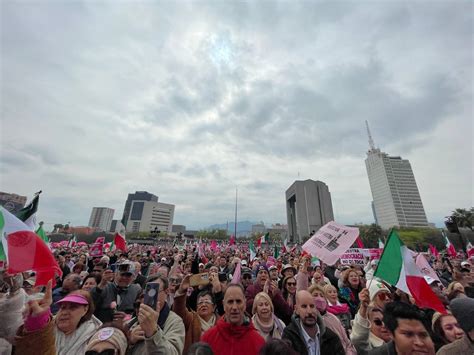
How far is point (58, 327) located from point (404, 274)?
4.62m

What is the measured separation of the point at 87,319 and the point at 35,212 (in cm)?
389

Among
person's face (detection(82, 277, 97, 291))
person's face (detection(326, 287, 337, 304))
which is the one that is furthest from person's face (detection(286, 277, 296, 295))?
person's face (detection(82, 277, 97, 291))

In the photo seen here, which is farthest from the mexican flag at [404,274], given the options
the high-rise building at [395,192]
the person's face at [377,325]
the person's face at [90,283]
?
the high-rise building at [395,192]

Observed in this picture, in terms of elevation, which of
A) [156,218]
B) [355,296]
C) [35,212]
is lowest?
[355,296]

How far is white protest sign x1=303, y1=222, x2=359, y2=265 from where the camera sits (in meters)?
5.54

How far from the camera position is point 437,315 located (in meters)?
2.99

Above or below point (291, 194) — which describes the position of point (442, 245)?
below

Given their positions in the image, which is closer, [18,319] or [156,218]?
[18,319]

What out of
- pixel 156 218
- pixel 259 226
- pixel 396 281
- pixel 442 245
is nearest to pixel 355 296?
pixel 396 281

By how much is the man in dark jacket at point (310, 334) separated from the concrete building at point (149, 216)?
5246 inches

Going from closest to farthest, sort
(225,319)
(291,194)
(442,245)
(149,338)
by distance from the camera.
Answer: (149,338) → (225,319) → (442,245) → (291,194)

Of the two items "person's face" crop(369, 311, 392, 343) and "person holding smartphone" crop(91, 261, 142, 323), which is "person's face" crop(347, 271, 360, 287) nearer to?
"person's face" crop(369, 311, 392, 343)

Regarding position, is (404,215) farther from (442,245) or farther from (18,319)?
(18,319)

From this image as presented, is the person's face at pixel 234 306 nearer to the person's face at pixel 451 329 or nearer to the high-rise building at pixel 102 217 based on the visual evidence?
the person's face at pixel 451 329
